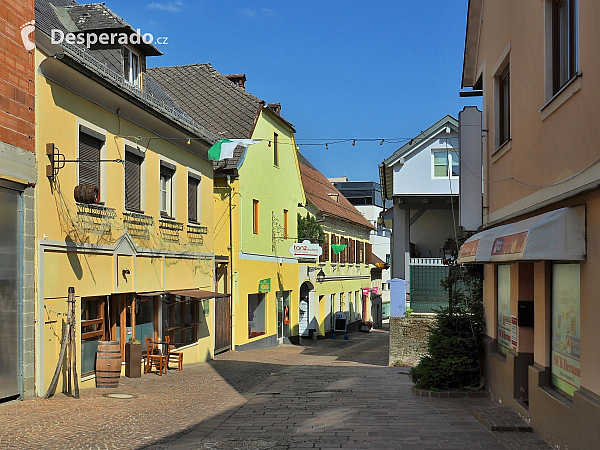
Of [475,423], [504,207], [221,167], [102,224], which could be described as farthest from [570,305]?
[221,167]

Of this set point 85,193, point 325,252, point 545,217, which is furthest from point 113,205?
point 325,252

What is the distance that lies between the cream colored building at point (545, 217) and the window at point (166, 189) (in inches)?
344

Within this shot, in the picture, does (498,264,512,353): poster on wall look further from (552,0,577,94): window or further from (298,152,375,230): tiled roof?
(298,152,375,230): tiled roof

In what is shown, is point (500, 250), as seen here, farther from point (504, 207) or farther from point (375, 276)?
point (375, 276)

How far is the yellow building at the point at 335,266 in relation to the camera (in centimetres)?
3541

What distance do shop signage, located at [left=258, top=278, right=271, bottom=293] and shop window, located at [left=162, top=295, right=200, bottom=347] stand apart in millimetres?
6150

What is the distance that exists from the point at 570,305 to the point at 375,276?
45.3 m

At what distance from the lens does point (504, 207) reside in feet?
37.7

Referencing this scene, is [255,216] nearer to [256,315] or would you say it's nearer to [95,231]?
[256,315]

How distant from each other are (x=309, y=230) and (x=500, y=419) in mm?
23778

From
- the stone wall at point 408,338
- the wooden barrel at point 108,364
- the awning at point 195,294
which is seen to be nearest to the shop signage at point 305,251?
the awning at point 195,294

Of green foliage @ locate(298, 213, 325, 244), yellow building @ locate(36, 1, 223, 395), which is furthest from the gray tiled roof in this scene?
green foliage @ locate(298, 213, 325, 244)

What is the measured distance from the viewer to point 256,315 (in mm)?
27984

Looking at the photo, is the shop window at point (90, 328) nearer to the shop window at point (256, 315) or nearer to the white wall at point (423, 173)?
the white wall at point (423, 173)
